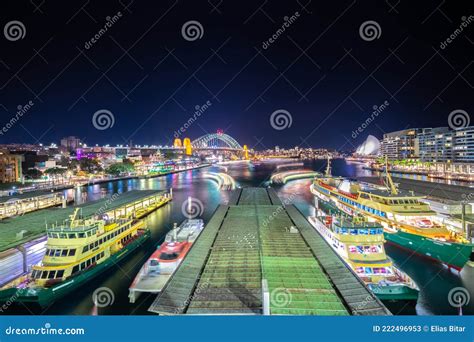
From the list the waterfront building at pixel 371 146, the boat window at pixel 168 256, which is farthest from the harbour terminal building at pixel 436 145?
the boat window at pixel 168 256

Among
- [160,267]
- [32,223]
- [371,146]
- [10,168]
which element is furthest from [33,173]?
[371,146]

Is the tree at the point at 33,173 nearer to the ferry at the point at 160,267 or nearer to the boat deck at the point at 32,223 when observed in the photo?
the boat deck at the point at 32,223

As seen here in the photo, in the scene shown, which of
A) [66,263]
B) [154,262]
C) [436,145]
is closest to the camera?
[66,263]

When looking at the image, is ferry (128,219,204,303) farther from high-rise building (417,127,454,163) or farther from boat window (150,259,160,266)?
high-rise building (417,127,454,163)

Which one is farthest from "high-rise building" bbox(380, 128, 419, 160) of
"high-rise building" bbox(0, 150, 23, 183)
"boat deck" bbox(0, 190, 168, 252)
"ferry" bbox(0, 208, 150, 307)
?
"high-rise building" bbox(0, 150, 23, 183)

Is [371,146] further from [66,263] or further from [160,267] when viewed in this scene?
[66,263]
